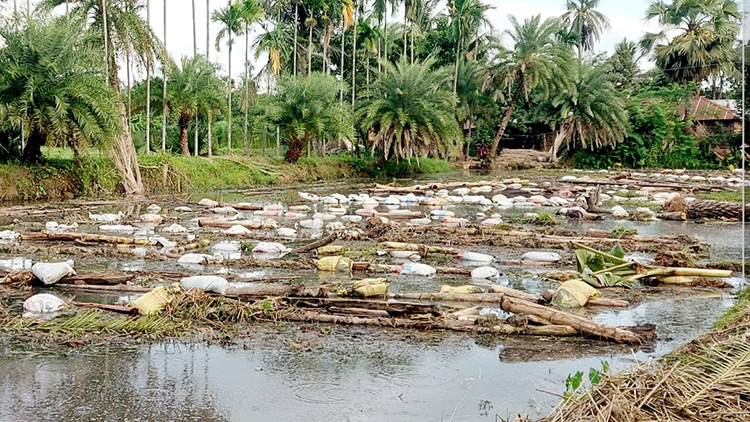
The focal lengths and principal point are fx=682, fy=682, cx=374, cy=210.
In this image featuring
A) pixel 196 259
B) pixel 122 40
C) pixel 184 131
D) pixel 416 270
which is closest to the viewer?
pixel 416 270

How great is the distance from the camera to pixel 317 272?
8.87m

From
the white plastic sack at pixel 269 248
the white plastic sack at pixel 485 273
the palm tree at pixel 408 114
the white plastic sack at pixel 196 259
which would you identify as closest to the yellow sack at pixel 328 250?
the white plastic sack at pixel 269 248

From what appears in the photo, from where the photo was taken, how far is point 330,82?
1208 inches

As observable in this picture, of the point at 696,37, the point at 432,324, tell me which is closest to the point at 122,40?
the point at 432,324

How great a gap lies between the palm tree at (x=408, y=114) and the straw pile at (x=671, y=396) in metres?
28.6

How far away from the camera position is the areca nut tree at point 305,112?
2980cm

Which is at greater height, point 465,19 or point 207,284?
point 465,19

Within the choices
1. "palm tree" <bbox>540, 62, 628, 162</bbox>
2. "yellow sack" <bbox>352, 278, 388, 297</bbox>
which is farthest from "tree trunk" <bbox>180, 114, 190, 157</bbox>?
"palm tree" <bbox>540, 62, 628, 162</bbox>

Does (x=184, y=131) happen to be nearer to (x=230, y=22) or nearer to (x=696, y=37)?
(x=230, y=22)

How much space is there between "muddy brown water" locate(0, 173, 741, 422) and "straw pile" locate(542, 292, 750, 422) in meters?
0.69

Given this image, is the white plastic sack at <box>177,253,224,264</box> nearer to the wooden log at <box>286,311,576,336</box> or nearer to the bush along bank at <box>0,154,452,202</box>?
the wooden log at <box>286,311,576,336</box>

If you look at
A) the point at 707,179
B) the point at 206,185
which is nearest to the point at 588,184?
the point at 707,179

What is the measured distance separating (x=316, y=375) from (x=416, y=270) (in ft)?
12.9

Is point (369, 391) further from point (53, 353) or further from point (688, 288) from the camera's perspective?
point (688, 288)
